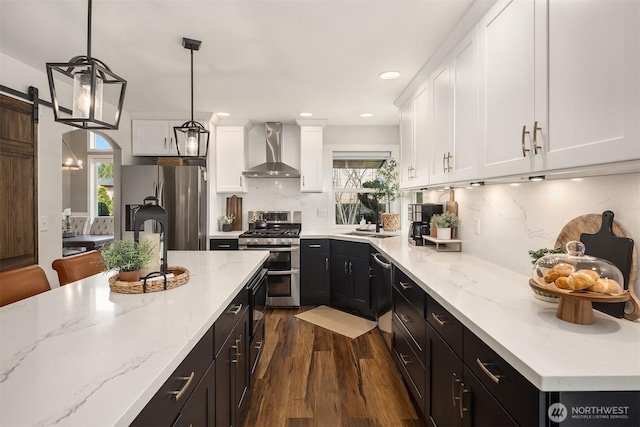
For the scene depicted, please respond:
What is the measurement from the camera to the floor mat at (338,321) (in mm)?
3509

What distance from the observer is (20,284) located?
5.13ft

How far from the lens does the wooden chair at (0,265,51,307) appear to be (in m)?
1.48

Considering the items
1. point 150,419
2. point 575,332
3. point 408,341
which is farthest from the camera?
point 408,341

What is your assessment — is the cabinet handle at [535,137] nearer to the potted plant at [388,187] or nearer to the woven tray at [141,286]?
the woven tray at [141,286]

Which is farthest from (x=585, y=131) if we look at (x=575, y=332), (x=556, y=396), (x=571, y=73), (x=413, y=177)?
(x=413, y=177)

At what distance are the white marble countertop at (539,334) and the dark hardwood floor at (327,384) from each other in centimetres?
96

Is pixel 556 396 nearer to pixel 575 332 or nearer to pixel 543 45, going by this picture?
pixel 575 332

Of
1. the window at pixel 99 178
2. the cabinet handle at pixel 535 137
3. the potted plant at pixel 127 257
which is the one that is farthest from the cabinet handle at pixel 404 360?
the window at pixel 99 178

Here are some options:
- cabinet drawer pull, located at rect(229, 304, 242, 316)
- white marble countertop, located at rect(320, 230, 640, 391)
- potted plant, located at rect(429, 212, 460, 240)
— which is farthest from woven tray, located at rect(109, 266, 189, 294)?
potted plant, located at rect(429, 212, 460, 240)

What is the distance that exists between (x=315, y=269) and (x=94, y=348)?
3387 mm

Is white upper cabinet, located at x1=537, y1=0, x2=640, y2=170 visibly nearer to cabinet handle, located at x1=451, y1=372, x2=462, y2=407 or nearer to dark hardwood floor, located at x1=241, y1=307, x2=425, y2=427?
cabinet handle, located at x1=451, y1=372, x2=462, y2=407

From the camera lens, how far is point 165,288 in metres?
1.57

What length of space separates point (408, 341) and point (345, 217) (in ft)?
9.63

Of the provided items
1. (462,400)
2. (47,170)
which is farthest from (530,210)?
(47,170)
